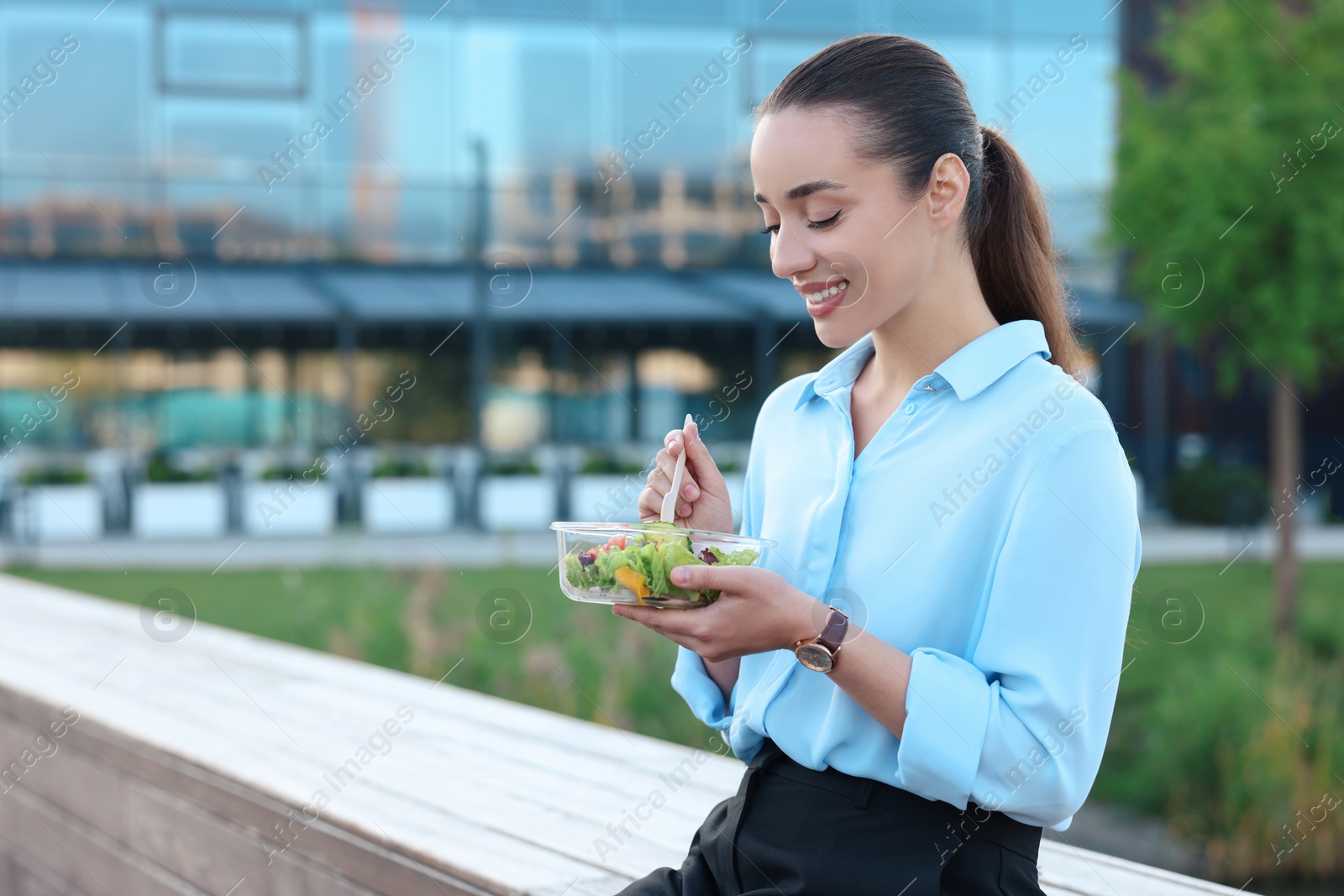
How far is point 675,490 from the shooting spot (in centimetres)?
177

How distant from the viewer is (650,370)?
1952 centimetres

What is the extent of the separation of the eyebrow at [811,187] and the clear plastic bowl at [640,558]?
1.36ft

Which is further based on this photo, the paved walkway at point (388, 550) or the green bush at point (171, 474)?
the green bush at point (171, 474)

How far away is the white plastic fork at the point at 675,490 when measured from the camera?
1.76m

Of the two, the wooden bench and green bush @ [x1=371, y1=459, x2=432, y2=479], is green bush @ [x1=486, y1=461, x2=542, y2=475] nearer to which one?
green bush @ [x1=371, y1=459, x2=432, y2=479]

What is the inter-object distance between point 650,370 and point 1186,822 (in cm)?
1436

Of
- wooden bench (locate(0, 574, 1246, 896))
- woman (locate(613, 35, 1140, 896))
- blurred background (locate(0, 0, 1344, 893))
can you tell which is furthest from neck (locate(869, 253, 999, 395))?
blurred background (locate(0, 0, 1344, 893))

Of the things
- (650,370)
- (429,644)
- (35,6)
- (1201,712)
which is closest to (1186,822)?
(1201,712)

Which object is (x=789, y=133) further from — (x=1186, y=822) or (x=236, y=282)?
(x=236, y=282)

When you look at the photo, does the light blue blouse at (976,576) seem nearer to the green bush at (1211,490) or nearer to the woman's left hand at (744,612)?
the woman's left hand at (744,612)

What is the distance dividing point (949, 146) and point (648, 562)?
625 mm

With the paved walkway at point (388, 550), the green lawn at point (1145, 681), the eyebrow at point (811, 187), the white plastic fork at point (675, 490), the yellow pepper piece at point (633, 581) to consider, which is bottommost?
the paved walkway at point (388, 550)

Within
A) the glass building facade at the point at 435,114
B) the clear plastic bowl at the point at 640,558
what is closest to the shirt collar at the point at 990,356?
the clear plastic bowl at the point at 640,558

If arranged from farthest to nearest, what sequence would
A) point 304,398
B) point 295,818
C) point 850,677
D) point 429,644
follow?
point 304,398 < point 429,644 < point 295,818 < point 850,677
